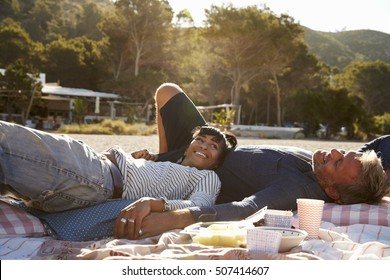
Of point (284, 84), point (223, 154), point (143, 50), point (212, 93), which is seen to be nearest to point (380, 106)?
point (284, 84)

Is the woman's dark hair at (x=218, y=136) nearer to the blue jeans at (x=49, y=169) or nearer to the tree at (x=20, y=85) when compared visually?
the blue jeans at (x=49, y=169)

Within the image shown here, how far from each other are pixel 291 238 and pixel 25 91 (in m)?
19.8

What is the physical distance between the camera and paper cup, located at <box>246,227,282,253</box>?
180 centimetres

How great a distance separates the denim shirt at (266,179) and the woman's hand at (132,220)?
1.60 ft

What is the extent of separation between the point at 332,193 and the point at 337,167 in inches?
7.0

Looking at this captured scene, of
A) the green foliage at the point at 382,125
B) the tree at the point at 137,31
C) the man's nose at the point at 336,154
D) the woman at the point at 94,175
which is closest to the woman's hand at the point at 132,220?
the woman at the point at 94,175

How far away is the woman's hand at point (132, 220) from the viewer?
2.19 metres

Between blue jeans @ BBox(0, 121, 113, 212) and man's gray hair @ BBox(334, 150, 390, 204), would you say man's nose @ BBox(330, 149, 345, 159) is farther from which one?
blue jeans @ BBox(0, 121, 113, 212)

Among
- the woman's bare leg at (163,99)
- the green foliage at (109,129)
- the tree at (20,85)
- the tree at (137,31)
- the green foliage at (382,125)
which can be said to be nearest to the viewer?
the woman's bare leg at (163,99)

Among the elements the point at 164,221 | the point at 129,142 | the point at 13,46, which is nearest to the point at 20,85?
the point at 13,46

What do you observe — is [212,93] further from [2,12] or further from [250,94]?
[2,12]

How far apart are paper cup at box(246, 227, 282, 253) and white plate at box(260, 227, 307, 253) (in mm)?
40

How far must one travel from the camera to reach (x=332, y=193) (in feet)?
9.22

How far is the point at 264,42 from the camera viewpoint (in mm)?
27859
